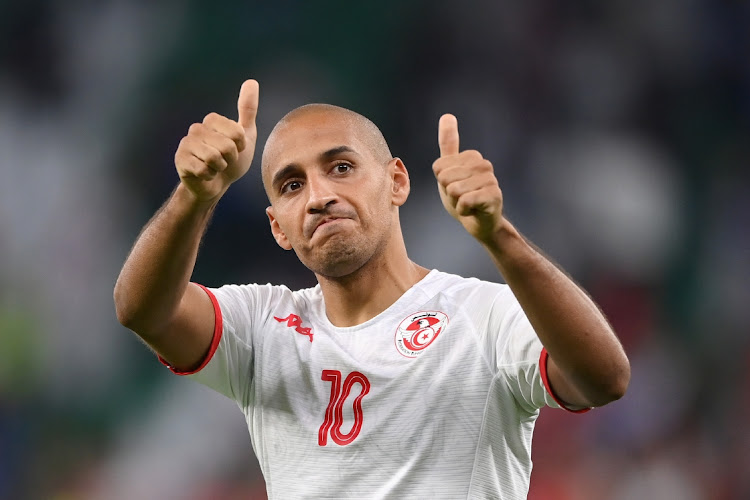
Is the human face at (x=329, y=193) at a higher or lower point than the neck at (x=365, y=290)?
higher

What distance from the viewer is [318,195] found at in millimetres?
2719

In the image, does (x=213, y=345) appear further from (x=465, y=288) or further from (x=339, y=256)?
(x=465, y=288)

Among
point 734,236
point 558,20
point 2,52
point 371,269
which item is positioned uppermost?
point 558,20

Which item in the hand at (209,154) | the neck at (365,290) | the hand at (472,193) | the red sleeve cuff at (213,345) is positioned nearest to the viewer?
the hand at (472,193)

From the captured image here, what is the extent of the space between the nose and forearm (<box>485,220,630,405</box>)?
0.77 metres

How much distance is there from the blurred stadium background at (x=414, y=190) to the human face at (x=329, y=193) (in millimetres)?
2213

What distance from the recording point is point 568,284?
81.7 inches

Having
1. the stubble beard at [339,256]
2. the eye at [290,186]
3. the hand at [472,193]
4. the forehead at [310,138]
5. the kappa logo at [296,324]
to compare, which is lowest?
the kappa logo at [296,324]

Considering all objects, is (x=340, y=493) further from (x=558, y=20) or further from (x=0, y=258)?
(x=558, y=20)

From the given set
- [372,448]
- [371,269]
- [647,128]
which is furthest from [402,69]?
[372,448]

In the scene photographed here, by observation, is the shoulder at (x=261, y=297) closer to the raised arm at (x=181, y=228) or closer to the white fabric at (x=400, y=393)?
the white fabric at (x=400, y=393)

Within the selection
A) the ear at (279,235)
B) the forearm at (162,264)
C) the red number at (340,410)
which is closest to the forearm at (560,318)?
the red number at (340,410)

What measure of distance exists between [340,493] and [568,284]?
3.10 ft

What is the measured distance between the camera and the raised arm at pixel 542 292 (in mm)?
2027
